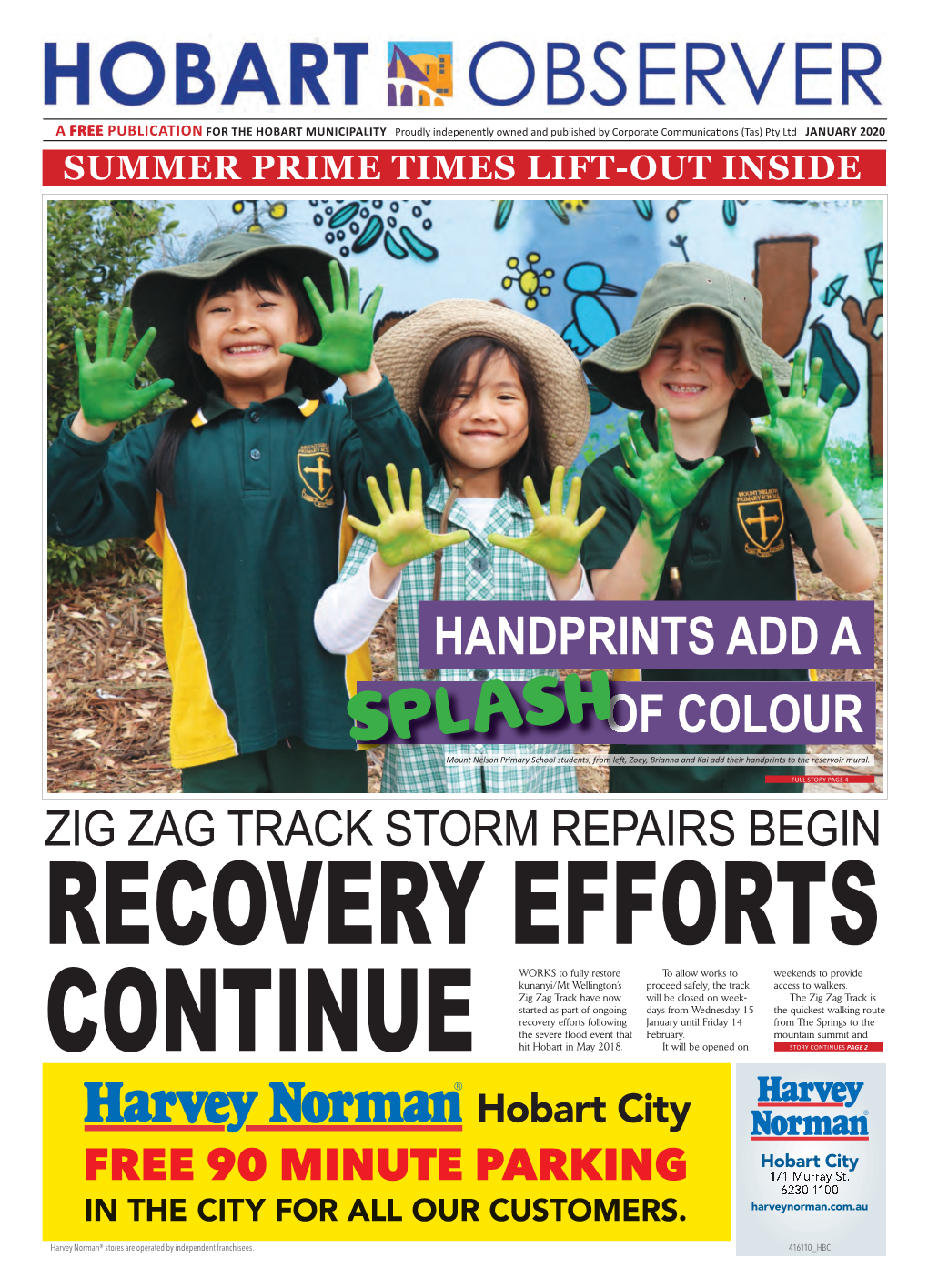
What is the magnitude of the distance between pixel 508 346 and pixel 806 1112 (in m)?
2.13

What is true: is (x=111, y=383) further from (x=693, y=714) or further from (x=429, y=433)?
(x=693, y=714)

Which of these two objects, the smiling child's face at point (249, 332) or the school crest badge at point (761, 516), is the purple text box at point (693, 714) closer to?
the school crest badge at point (761, 516)

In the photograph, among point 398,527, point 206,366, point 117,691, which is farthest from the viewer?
point 117,691

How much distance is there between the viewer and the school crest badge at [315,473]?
10.1 feet

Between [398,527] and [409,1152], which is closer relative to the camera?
[398,527]

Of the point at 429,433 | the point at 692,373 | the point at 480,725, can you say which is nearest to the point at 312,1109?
the point at 480,725

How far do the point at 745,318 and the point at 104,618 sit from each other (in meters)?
1.92

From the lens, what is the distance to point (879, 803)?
3.25 meters

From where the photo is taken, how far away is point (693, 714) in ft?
10.5

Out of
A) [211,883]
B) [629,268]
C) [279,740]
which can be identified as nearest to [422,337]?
[629,268]

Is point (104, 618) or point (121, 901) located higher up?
point (104, 618)

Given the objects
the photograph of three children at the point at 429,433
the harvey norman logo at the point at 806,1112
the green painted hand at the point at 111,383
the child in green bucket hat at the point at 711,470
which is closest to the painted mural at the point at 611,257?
the photograph of three children at the point at 429,433

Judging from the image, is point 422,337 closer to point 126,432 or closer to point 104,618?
point 126,432

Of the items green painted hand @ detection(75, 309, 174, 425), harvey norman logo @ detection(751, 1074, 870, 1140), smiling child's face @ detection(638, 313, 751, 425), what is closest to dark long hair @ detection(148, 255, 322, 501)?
green painted hand @ detection(75, 309, 174, 425)
